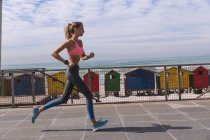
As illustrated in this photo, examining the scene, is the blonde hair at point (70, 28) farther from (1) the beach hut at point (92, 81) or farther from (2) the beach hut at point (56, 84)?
(2) the beach hut at point (56, 84)

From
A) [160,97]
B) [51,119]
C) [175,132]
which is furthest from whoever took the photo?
[160,97]

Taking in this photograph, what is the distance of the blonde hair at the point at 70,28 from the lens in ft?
24.0

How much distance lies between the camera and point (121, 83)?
12.7 metres

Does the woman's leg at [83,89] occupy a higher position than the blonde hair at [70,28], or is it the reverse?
the blonde hair at [70,28]

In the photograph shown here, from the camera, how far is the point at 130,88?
12742 mm

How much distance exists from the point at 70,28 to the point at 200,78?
5.95 metres

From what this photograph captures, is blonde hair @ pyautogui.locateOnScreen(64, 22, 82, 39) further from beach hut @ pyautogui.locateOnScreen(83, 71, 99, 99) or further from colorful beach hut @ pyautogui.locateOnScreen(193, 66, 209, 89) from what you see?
colorful beach hut @ pyautogui.locateOnScreen(193, 66, 209, 89)

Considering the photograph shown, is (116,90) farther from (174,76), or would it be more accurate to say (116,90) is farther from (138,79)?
(174,76)

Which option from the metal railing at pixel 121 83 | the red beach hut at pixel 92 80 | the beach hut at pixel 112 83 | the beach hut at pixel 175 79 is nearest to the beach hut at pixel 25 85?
the metal railing at pixel 121 83

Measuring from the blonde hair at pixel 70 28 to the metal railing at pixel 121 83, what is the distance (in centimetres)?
445

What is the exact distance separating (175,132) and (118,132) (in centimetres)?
91

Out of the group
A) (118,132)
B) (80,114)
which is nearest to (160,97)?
(80,114)

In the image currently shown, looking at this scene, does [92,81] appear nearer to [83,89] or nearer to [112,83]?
[112,83]

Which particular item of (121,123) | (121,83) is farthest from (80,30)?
(121,83)
